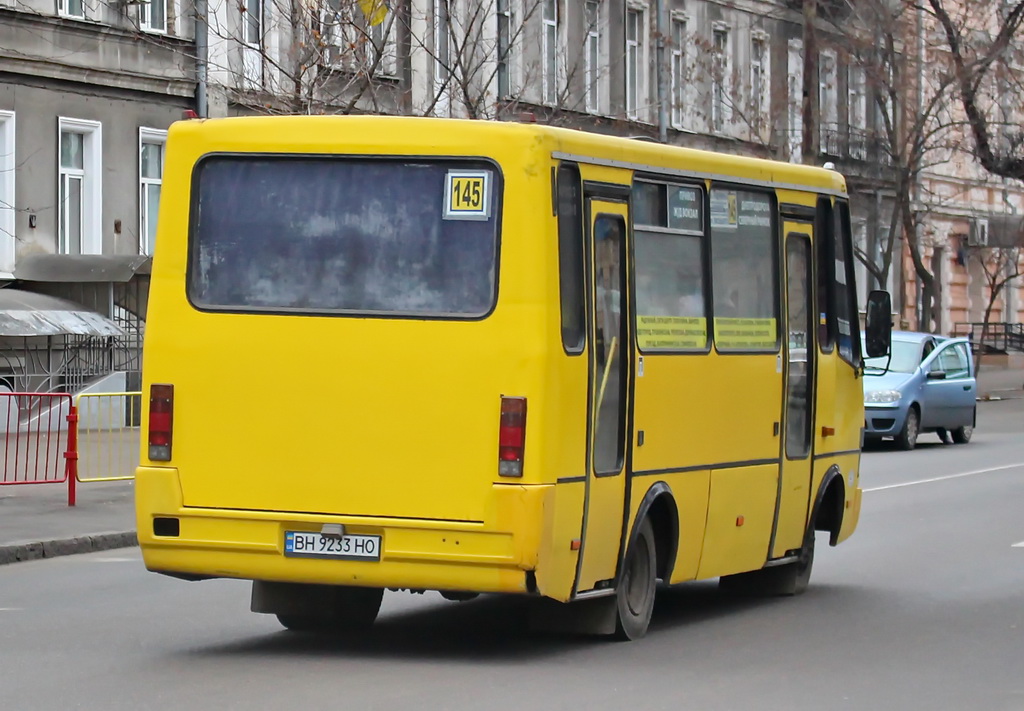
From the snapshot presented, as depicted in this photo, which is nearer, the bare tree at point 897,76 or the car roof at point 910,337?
the car roof at point 910,337

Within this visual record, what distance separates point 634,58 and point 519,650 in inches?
1492

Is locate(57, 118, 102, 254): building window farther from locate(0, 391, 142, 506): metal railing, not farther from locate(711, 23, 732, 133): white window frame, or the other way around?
locate(711, 23, 732, 133): white window frame

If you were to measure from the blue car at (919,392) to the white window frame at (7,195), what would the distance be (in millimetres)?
12517

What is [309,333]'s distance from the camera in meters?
9.53

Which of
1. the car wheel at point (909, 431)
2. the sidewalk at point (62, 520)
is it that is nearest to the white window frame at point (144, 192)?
the car wheel at point (909, 431)

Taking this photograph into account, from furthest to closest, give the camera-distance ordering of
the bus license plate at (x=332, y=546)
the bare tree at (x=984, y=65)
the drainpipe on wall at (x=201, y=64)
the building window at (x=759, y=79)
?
1. the building window at (x=759, y=79)
2. the bare tree at (x=984, y=65)
3. the drainpipe on wall at (x=201, y=64)
4. the bus license plate at (x=332, y=546)

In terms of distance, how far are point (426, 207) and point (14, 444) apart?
10741mm

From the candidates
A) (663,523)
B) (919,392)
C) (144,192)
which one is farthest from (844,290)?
(144,192)

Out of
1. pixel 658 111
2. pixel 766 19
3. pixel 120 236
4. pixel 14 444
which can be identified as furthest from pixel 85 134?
pixel 766 19

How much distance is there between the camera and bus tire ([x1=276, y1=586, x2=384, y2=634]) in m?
10.6

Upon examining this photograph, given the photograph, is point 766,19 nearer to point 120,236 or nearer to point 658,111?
point 658,111

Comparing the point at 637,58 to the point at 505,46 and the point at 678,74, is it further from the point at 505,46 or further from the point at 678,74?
the point at 505,46

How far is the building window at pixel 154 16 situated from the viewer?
32125 millimetres

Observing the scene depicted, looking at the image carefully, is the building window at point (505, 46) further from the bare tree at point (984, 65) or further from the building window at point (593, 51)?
the bare tree at point (984, 65)
